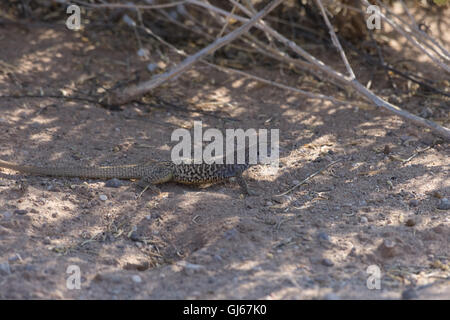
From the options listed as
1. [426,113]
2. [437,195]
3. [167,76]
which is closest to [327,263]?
[437,195]

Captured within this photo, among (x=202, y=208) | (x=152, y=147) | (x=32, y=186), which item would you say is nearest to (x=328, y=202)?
(x=202, y=208)

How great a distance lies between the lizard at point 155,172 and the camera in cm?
611

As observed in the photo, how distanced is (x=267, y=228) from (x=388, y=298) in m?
1.43

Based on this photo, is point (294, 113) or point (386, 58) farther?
point (386, 58)

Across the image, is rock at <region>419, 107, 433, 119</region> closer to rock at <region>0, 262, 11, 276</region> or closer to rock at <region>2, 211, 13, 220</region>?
rock at <region>2, 211, 13, 220</region>

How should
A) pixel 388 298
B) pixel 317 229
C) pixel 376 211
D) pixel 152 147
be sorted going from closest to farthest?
pixel 388 298, pixel 317 229, pixel 376 211, pixel 152 147

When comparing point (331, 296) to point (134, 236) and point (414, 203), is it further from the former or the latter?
point (414, 203)

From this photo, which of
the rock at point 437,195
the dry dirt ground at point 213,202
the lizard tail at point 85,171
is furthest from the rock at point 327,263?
the lizard tail at point 85,171

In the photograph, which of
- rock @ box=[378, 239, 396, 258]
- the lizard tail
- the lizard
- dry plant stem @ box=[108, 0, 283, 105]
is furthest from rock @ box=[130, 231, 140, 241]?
dry plant stem @ box=[108, 0, 283, 105]

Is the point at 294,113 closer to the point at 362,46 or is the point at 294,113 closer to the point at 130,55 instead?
the point at 362,46

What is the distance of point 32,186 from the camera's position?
5.84m

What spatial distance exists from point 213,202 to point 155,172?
2.84 ft

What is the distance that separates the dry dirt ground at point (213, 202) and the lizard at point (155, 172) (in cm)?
10

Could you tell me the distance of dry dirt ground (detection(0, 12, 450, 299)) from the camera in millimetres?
4496
